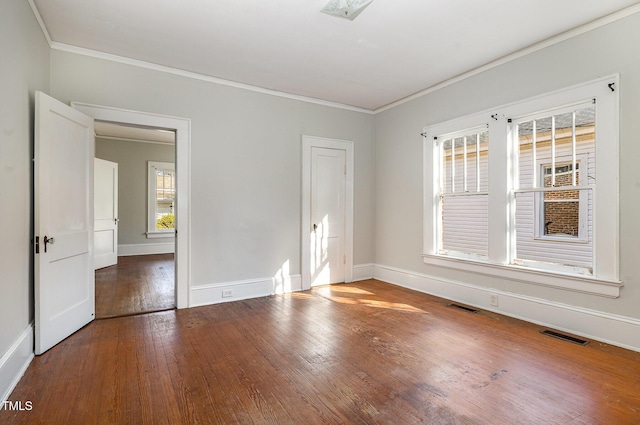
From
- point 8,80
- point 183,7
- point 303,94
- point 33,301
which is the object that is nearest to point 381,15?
point 183,7

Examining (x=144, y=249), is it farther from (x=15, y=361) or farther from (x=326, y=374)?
(x=326, y=374)

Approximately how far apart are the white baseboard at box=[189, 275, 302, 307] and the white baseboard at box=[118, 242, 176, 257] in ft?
17.1

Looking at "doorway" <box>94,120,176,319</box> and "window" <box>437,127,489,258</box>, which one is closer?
"window" <box>437,127,489,258</box>

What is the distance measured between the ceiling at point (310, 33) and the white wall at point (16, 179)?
515 millimetres

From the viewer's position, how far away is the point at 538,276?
3.40 metres

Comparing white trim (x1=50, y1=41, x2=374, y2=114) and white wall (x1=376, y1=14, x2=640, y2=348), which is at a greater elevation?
white trim (x1=50, y1=41, x2=374, y2=114)

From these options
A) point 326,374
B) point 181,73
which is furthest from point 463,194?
point 181,73

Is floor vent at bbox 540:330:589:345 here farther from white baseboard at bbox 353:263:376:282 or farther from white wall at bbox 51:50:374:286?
white wall at bbox 51:50:374:286

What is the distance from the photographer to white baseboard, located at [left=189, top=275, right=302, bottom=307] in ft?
13.5

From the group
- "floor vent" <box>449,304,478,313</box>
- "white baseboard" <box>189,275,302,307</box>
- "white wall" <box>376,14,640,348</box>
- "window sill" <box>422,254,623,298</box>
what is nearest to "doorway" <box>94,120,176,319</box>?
"white baseboard" <box>189,275,302,307</box>

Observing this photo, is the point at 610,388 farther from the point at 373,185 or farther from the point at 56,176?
the point at 56,176

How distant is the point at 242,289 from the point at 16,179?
8.63ft

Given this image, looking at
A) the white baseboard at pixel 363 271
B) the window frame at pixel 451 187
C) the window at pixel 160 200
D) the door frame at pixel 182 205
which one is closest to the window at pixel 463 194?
the window frame at pixel 451 187

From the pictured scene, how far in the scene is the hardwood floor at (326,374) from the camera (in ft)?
6.42
